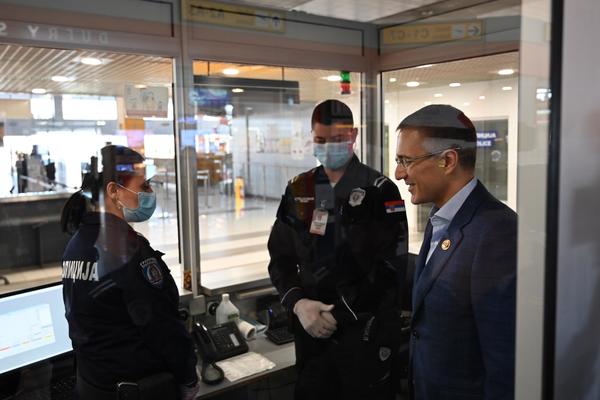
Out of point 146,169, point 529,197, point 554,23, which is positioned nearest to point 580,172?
point 529,197

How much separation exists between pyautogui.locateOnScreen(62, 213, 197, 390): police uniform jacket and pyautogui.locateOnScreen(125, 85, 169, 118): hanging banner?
33 cm

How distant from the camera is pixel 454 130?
99 cm

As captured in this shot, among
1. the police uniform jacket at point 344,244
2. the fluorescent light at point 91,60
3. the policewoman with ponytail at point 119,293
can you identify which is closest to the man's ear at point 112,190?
the policewoman with ponytail at point 119,293

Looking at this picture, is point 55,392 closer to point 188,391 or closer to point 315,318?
point 188,391

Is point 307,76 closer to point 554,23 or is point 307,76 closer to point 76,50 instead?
point 76,50

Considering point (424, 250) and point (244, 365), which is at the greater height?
point (424, 250)

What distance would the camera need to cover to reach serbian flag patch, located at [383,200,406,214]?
4.21 ft

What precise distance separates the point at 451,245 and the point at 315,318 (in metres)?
0.81

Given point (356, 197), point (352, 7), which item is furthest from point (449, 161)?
point (352, 7)

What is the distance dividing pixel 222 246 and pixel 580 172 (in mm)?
1432

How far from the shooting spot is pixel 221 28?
166cm

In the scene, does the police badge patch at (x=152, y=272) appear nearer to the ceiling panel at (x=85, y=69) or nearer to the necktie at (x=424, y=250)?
the ceiling panel at (x=85, y=69)

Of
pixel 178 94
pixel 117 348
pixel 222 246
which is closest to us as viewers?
pixel 117 348

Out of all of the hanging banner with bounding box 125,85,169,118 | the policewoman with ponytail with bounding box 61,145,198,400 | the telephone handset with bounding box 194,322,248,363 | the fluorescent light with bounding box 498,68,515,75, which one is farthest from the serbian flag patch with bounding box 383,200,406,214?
the telephone handset with bounding box 194,322,248,363
